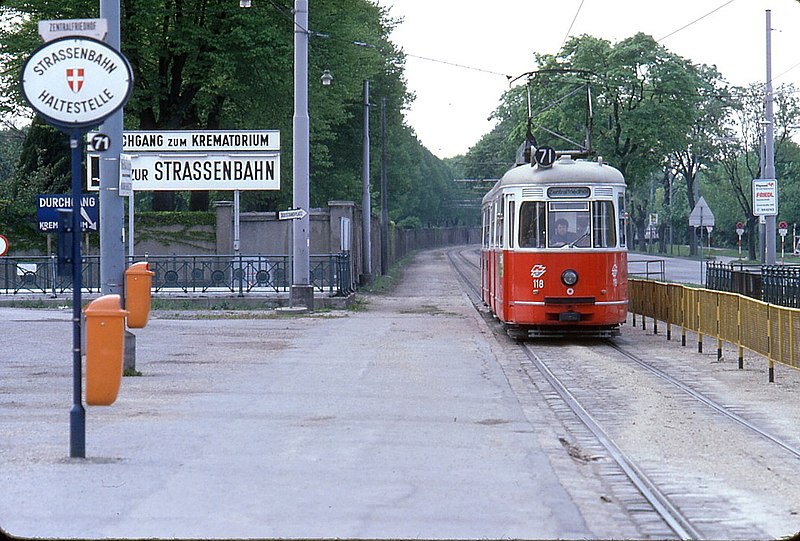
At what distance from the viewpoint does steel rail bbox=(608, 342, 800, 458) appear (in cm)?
1050

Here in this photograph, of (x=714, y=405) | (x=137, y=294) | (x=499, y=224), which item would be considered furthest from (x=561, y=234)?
(x=137, y=294)

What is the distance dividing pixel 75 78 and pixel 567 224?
12431 mm

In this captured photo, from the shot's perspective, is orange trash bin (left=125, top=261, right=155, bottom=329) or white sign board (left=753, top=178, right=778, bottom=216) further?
white sign board (left=753, top=178, right=778, bottom=216)

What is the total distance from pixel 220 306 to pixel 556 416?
19129 millimetres

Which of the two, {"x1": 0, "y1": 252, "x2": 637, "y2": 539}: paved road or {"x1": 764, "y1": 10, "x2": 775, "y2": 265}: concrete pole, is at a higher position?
{"x1": 764, "y1": 10, "x2": 775, "y2": 265}: concrete pole

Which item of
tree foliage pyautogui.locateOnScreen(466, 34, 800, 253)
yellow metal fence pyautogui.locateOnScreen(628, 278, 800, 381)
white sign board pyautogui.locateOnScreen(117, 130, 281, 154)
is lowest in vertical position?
yellow metal fence pyautogui.locateOnScreen(628, 278, 800, 381)

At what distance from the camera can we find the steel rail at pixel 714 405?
1050 centimetres

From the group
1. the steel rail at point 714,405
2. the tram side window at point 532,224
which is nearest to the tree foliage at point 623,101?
the tram side window at point 532,224

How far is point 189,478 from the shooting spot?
8.44m

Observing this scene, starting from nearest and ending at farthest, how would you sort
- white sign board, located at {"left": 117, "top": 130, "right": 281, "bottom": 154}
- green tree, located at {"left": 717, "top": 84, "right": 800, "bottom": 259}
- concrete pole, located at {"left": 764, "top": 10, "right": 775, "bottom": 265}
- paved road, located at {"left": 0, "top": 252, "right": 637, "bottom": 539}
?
paved road, located at {"left": 0, "top": 252, "right": 637, "bottom": 539} → white sign board, located at {"left": 117, "top": 130, "right": 281, "bottom": 154} → concrete pole, located at {"left": 764, "top": 10, "right": 775, "bottom": 265} → green tree, located at {"left": 717, "top": 84, "right": 800, "bottom": 259}

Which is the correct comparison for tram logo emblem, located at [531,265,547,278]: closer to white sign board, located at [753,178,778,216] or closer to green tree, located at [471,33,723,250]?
white sign board, located at [753,178,778,216]

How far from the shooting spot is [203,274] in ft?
112

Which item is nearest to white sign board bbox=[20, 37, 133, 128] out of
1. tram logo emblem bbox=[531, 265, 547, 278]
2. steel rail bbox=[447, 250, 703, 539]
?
Result: steel rail bbox=[447, 250, 703, 539]

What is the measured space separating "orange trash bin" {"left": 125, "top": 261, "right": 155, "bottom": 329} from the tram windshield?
8.00 metres
